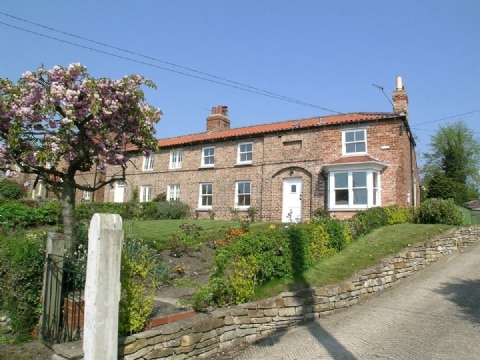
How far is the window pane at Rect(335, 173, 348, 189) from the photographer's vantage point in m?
19.3

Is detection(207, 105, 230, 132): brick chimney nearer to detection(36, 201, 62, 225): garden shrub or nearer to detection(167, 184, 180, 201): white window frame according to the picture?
detection(167, 184, 180, 201): white window frame

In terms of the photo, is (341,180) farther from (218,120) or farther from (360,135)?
(218,120)

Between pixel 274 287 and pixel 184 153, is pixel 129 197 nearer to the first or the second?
pixel 184 153

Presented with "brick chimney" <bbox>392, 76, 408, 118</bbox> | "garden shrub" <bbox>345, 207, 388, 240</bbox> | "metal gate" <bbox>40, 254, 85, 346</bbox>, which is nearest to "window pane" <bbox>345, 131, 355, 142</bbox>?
"brick chimney" <bbox>392, 76, 408, 118</bbox>

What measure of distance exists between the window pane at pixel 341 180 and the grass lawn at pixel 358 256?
18.3 feet

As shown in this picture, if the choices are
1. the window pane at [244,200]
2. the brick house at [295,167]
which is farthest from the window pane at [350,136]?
the window pane at [244,200]

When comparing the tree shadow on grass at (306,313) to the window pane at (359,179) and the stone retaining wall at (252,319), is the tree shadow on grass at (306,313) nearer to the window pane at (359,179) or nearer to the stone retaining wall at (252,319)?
the stone retaining wall at (252,319)

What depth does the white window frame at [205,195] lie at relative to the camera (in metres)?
24.7

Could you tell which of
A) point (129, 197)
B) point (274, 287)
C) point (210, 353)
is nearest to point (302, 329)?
point (274, 287)

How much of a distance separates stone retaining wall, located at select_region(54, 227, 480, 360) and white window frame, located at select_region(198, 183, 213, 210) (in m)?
15.3

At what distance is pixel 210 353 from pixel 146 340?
1.31 m

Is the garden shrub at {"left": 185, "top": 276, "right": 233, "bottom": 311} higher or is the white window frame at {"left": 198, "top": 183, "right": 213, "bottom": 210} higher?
the white window frame at {"left": 198, "top": 183, "right": 213, "bottom": 210}

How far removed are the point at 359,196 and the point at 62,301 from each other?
15851 millimetres

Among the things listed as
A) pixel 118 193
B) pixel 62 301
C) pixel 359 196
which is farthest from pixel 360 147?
pixel 118 193
